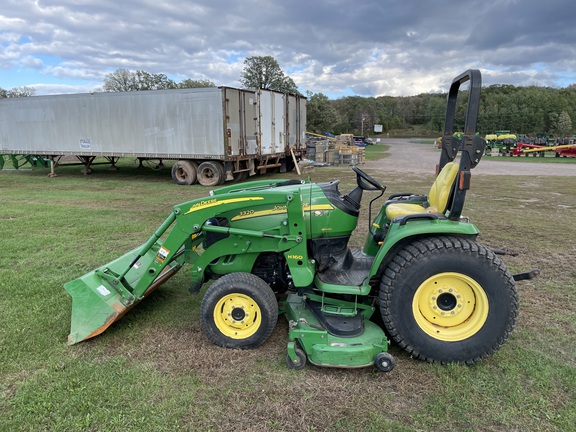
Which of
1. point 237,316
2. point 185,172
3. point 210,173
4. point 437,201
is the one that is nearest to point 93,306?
point 237,316

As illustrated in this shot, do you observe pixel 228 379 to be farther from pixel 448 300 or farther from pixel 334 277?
pixel 448 300

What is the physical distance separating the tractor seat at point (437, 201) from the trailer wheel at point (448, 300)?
0.46 m

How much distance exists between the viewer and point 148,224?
24.4ft

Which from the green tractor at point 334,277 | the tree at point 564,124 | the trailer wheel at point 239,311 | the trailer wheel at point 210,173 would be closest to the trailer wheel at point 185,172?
the trailer wheel at point 210,173

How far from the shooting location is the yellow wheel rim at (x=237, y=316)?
3279mm

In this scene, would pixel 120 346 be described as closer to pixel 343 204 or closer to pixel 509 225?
pixel 343 204

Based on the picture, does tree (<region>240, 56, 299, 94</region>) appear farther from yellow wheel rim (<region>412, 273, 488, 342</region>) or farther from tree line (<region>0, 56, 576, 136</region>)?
yellow wheel rim (<region>412, 273, 488, 342</region>)

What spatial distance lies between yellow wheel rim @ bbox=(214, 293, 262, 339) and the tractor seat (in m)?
1.45

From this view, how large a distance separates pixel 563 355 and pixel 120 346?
3600 mm

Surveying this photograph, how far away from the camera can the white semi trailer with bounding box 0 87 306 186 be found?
13.0 metres

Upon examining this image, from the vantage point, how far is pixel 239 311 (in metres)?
3.29

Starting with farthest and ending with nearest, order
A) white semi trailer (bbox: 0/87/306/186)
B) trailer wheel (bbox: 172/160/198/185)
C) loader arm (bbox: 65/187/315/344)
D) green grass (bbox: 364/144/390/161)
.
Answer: green grass (bbox: 364/144/390/161)
trailer wheel (bbox: 172/160/198/185)
white semi trailer (bbox: 0/87/306/186)
loader arm (bbox: 65/187/315/344)

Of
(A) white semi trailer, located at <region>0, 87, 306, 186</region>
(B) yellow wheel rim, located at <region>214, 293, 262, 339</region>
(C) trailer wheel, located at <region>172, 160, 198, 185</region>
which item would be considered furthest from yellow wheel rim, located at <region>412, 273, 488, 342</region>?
(C) trailer wheel, located at <region>172, 160, 198, 185</region>

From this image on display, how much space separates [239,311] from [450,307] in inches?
65.7
